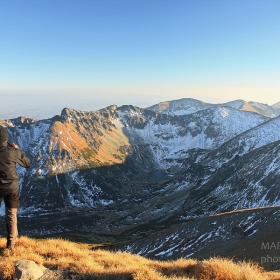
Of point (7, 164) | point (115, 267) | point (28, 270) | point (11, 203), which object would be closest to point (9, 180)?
point (7, 164)

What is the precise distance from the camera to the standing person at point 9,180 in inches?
440

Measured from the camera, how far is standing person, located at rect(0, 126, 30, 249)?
440 inches

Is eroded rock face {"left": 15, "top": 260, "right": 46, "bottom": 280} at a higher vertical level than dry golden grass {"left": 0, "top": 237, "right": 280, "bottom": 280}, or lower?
higher

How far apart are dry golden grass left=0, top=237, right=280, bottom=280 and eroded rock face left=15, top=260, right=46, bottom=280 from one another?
28 centimetres

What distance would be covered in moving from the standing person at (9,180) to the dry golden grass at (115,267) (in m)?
1.22

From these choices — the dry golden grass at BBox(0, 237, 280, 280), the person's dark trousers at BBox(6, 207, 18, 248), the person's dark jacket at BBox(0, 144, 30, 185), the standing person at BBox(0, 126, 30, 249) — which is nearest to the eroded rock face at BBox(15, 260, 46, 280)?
the dry golden grass at BBox(0, 237, 280, 280)

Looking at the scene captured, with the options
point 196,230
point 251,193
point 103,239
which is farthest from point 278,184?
point 103,239

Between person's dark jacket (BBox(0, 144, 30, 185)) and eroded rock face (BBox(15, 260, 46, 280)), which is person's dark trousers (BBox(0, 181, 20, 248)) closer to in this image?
person's dark jacket (BBox(0, 144, 30, 185))

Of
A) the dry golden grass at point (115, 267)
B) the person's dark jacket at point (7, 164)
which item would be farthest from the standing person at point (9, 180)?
the dry golden grass at point (115, 267)

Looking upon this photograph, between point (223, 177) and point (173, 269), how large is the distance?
174229 millimetres

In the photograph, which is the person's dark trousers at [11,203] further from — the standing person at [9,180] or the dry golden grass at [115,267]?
the dry golden grass at [115,267]

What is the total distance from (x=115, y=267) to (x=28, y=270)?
144 inches

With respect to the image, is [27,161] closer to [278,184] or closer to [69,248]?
[69,248]

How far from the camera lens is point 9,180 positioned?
37.0 ft
